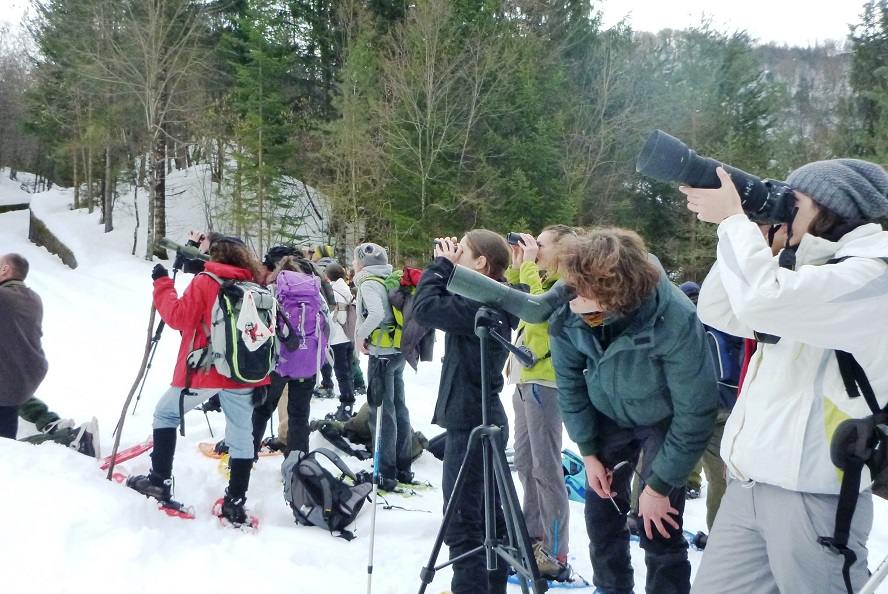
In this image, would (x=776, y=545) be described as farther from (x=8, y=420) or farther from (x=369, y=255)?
(x=8, y=420)

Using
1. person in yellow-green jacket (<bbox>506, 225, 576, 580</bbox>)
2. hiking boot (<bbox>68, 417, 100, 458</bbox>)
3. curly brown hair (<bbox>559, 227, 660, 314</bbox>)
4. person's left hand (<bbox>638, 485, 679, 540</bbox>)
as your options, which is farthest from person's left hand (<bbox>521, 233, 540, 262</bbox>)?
hiking boot (<bbox>68, 417, 100, 458</bbox>)

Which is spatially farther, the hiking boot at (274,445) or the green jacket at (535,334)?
the hiking boot at (274,445)

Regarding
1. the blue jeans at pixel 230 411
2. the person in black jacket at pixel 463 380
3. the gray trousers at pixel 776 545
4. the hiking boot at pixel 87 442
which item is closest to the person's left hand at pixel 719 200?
the gray trousers at pixel 776 545

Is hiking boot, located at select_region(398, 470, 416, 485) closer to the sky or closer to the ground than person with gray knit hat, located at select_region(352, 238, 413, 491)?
closer to the ground

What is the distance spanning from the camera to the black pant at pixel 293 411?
4934 millimetres

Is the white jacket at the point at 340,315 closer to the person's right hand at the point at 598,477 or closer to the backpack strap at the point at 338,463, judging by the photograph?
the backpack strap at the point at 338,463

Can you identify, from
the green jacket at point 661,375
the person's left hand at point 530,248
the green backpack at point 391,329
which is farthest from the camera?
the green backpack at point 391,329

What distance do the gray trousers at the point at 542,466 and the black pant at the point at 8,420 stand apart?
12.7ft

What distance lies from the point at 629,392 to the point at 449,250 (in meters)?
1.27

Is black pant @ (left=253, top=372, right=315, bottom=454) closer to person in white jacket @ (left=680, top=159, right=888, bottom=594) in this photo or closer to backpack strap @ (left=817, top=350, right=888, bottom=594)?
person in white jacket @ (left=680, top=159, right=888, bottom=594)

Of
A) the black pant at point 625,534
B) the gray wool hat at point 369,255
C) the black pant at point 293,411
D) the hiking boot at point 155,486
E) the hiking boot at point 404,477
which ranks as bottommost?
the hiking boot at point 404,477

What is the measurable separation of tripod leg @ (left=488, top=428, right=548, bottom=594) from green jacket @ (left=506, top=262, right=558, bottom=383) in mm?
1207

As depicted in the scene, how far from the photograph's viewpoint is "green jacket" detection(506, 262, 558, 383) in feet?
12.0

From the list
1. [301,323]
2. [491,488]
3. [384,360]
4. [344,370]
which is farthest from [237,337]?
[344,370]
